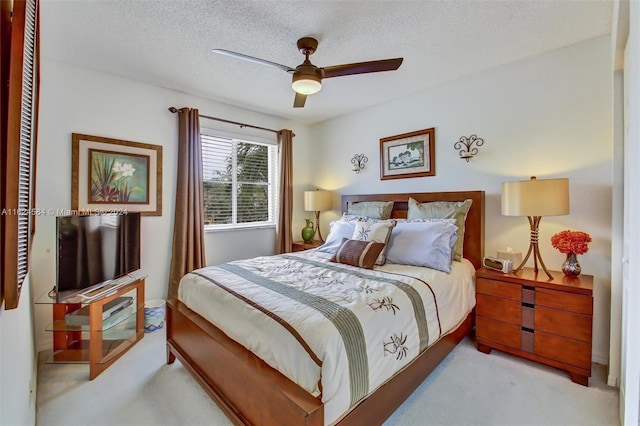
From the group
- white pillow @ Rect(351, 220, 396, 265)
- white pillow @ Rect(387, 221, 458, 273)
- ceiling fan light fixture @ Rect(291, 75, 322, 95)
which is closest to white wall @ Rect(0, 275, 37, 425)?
ceiling fan light fixture @ Rect(291, 75, 322, 95)

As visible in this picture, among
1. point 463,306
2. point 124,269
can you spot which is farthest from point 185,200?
point 463,306

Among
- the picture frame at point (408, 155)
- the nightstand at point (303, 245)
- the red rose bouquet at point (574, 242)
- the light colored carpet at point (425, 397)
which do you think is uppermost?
the picture frame at point (408, 155)

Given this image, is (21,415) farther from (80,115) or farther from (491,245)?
(491,245)

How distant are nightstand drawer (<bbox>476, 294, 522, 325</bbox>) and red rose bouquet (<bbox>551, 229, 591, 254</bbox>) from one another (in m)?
0.57

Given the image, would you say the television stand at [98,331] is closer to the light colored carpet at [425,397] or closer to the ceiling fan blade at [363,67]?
the light colored carpet at [425,397]

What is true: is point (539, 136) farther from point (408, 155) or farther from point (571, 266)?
point (408, 155)

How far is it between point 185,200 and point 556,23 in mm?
3745

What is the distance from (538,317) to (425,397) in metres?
1.11

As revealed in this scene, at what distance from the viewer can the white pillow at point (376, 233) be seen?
8.89 feet

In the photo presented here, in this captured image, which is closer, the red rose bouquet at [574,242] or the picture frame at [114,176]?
the red rose bouquet at [574,242]

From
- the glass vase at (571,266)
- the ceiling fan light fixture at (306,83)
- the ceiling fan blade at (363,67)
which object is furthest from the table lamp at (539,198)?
the ceiling fan light fixture at (306,83)

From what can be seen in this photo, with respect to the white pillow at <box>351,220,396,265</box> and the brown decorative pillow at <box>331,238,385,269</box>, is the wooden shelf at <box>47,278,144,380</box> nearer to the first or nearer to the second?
the brown decorative pillow at <box>331,238,385,269</box>

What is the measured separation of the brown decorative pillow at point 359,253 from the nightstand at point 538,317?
0.92 meters

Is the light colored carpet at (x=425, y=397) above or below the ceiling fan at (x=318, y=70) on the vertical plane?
below
